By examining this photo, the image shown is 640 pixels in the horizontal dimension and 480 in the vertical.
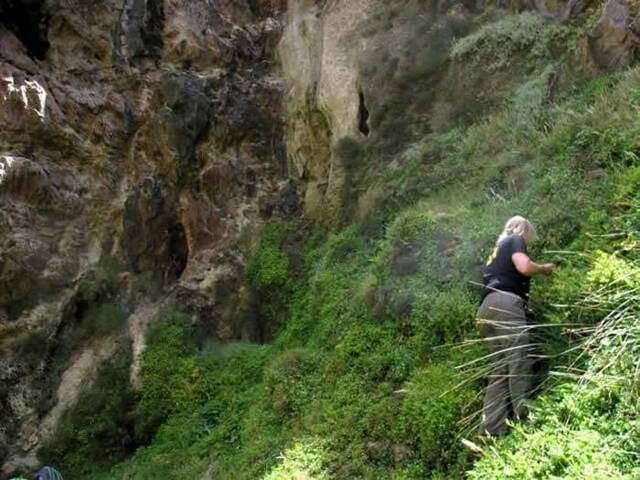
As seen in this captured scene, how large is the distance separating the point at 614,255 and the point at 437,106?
24.3 feet

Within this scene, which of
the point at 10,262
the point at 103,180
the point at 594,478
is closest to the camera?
the point at 594,478

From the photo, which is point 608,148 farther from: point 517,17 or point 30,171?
point 30,171

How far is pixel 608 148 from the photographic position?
7883 millimetres

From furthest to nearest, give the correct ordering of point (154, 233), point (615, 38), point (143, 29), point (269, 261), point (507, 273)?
1. point (143, 29)
2. point (154, 233)
3. point (269, 261)
4. point (615, 38)
5. point (507, 273)

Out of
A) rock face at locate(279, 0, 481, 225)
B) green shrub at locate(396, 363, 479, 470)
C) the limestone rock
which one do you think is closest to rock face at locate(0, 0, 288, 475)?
rock face at locate(279, 0, 481, 225)

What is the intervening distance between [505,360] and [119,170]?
1038 cm

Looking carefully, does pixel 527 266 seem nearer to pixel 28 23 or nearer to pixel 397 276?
pixel 397 276

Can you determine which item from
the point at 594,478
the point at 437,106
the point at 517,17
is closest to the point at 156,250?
the point at 437,106

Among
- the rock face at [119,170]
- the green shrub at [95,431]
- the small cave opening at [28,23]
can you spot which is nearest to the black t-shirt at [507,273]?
the rock face at [119,170]

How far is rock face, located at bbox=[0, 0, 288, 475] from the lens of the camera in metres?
11.9

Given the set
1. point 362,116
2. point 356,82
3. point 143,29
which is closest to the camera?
point 362,116

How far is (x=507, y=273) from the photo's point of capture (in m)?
6.21

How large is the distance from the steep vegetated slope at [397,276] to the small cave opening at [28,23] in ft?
7.81

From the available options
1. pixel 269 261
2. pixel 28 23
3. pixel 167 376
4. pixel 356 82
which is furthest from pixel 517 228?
pixel 28 23
